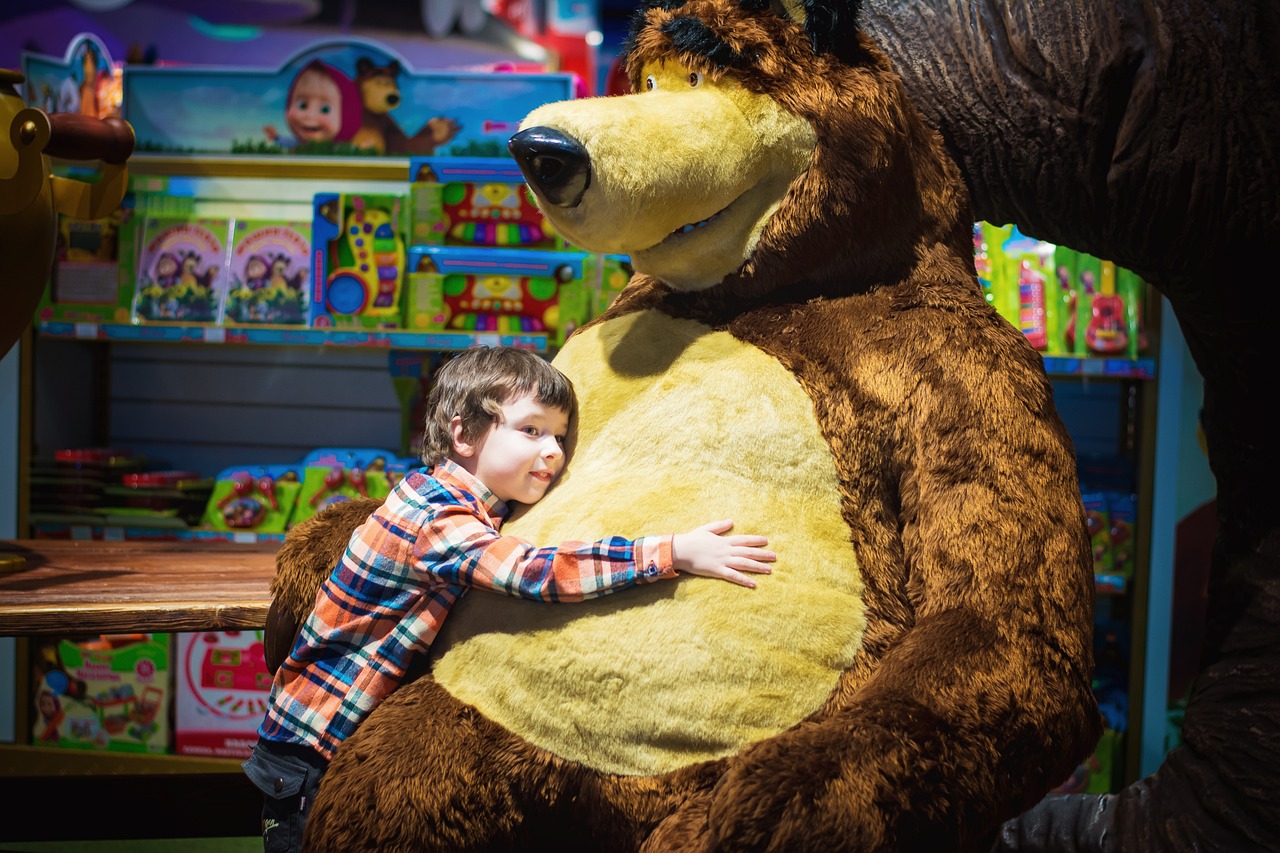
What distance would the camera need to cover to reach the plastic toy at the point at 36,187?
132cm

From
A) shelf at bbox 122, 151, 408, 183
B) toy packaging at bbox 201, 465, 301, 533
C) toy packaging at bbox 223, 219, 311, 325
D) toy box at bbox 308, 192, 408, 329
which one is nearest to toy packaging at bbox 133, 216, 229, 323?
toy packaging at bbox 223, 219, 311, 325

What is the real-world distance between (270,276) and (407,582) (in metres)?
1.74

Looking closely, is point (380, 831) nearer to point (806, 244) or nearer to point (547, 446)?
point (547, 446)

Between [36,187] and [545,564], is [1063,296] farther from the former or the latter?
[36,187]

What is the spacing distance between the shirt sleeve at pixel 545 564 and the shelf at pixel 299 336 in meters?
1.42

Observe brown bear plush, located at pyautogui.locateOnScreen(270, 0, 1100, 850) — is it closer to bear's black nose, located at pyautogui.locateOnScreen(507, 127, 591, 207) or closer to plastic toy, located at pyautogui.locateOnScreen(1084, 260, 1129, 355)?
bear's black nose, located at pyautogui.locateOnScreen(507, 127, 591, 207)

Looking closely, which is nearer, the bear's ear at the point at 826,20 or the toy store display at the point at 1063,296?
the bear's ear at the point at 826,20

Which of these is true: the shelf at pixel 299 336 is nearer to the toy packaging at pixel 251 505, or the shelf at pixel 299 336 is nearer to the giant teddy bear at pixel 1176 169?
the toy packaging at pixel 251 505

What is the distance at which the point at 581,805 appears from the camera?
0.85 m

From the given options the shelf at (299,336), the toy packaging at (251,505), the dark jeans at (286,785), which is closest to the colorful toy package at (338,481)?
the toy packaging at (251,505)

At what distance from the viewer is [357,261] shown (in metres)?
2.42

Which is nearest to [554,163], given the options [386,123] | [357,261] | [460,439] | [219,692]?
[460,439]

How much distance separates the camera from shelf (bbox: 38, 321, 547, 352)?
7.68 ft

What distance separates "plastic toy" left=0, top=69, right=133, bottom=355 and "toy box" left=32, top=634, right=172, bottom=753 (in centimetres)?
143
